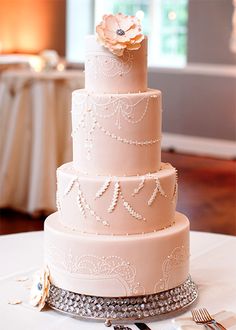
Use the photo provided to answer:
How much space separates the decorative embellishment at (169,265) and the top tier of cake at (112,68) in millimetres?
396

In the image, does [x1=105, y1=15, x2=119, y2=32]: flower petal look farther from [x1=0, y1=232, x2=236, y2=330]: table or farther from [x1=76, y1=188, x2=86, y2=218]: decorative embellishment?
[x1=0, y1=232, x2=236, y2=330]: table

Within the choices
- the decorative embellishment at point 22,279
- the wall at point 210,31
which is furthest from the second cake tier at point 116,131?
the wall at point 210,31

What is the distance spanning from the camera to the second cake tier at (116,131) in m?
1.57

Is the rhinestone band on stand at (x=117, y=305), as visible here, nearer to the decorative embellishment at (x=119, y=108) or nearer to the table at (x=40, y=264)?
the table at (x=40, y=264)

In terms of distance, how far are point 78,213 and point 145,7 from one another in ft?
22.7

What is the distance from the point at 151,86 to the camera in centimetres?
816

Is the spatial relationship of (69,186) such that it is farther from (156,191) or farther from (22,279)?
(22,279)

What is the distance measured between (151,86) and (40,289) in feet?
21.8

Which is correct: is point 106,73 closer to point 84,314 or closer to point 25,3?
point 84,314

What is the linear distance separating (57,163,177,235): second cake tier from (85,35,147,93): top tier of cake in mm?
210

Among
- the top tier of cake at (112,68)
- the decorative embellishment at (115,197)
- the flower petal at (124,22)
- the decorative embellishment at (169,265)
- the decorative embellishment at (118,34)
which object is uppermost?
the flower petal at (124,22)

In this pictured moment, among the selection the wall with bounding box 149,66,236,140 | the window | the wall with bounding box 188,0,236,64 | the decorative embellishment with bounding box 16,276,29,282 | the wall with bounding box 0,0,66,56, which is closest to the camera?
the decorative embellishment with bounding box 16,276,29,282

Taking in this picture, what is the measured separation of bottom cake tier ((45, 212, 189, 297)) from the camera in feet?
5.17

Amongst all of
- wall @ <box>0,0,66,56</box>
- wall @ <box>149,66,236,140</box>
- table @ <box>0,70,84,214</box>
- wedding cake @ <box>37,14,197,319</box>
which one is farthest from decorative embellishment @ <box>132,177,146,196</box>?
wall @ <box>0,0,66,56</box>
